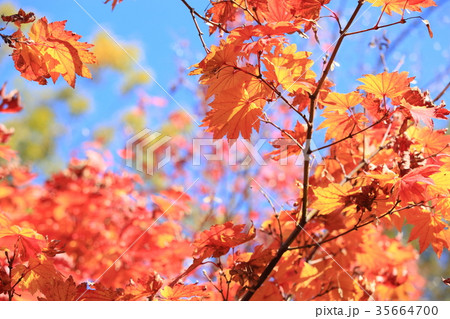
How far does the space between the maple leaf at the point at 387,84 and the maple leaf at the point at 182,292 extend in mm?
844

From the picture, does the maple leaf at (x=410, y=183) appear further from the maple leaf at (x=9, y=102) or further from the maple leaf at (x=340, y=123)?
the maple leaf at (x=9, y=102)

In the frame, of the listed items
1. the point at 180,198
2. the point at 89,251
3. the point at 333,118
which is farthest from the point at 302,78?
the point at 89,251

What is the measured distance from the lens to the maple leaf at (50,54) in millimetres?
1429

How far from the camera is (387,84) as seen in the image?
1.42m

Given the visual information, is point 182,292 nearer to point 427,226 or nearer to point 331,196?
point 331,196

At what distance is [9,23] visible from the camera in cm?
136

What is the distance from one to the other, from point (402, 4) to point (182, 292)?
3.85 feet

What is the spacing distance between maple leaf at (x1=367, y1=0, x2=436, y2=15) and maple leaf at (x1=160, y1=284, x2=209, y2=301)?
42.0 inches

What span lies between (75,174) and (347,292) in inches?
94.0

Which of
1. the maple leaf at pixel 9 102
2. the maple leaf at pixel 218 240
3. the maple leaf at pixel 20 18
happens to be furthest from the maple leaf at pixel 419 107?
the maple leaf at pixel 9 102

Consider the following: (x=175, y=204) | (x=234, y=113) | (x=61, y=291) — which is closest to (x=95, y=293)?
(x=61, y=291)

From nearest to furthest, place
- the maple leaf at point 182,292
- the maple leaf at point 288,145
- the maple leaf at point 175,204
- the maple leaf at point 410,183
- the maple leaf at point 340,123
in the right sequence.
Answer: the maple leaf at point 410,183 < the maple leaf at point 182,292 < the maple leaf at point 340,123 < the maple leaf at point 288,145 < the maple leaf at point 175,204

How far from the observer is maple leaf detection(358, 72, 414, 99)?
4.58 feet

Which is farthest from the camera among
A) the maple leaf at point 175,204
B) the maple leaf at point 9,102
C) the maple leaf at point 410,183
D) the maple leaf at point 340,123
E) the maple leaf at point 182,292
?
the maple leaf at point 175,204
